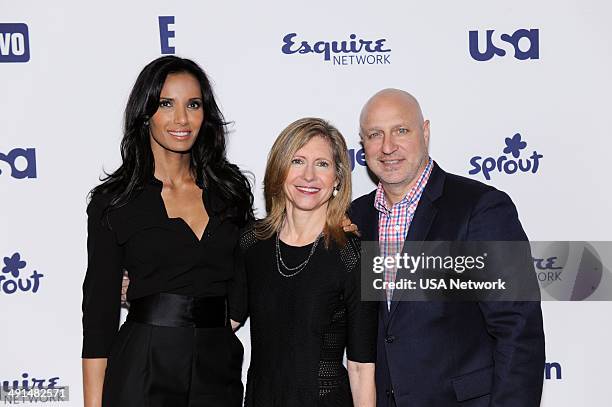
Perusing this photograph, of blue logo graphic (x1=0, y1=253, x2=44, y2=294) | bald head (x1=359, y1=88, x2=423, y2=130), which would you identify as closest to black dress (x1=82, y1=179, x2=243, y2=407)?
bald head (x1=359, y1=88, x2=423, y2=130)

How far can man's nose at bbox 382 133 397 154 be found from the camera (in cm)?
201

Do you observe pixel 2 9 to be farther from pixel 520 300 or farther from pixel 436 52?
pixel 520 300

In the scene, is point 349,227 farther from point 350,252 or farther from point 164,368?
point 164,368

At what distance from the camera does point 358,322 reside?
1887mm

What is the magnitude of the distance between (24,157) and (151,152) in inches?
31.2

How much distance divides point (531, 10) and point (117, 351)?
6.25 ft

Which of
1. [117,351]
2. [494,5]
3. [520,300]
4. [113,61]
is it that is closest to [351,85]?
[494,5]

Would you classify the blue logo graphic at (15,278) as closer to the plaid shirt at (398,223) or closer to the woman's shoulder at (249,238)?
the woman's shoulder at (249,238)

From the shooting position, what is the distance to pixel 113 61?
2.55m

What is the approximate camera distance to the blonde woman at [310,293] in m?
1.88

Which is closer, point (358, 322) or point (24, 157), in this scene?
point (358, 322)

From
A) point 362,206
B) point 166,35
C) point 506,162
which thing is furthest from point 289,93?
point 506,162

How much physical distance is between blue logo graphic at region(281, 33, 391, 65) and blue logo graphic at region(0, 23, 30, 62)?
37.9 inches

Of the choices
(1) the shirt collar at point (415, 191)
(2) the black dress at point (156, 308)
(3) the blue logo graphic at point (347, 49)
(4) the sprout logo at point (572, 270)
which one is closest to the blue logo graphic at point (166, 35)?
(3) the blue logo graphic at point (347, 49)
